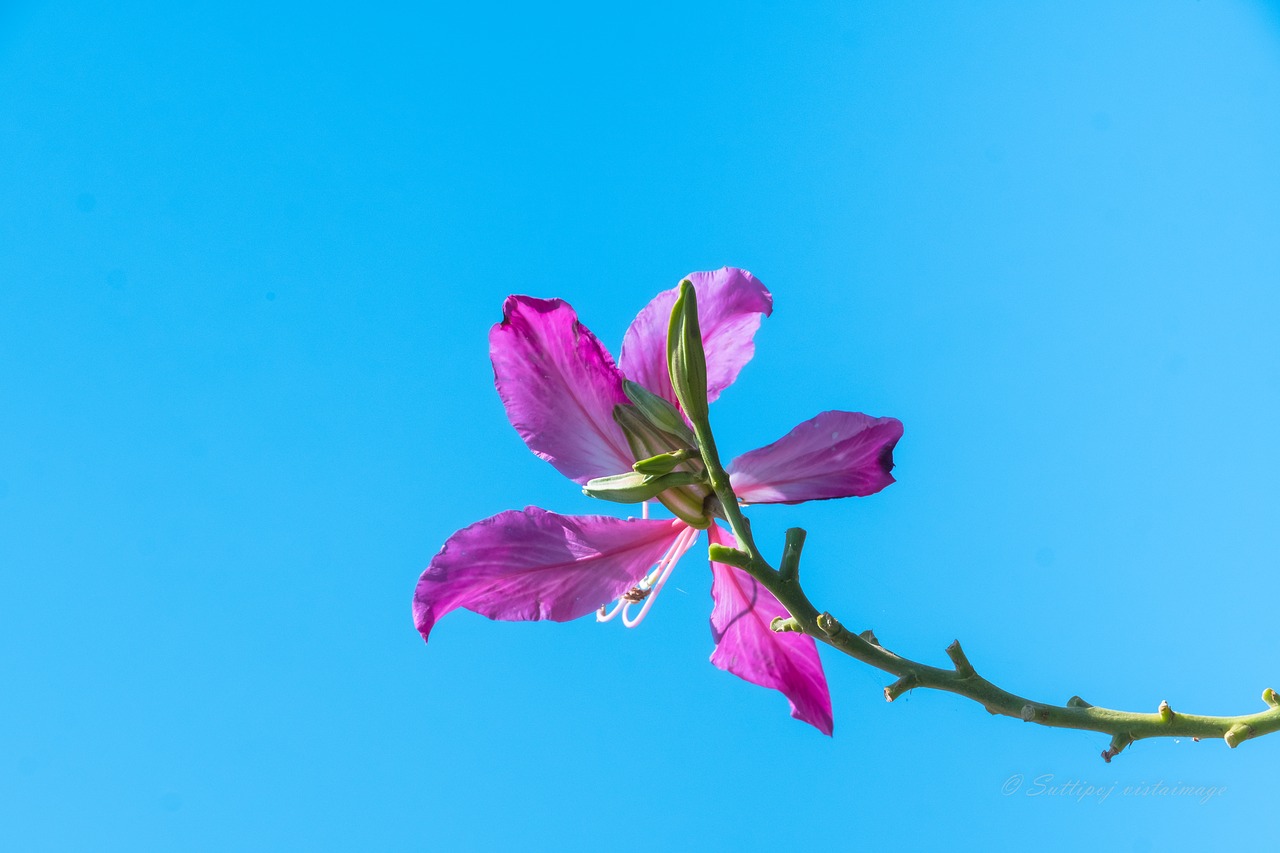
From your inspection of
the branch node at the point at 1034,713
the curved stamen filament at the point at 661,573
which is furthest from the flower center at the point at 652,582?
the branch node at the point at 1034,713

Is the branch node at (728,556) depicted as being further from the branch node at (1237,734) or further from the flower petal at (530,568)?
the branch node at (1237,734)

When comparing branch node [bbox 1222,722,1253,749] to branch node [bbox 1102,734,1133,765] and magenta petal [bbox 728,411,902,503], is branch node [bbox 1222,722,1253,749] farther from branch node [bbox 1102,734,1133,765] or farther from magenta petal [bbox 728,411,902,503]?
magenta petal [bbox 728,411,902,503]

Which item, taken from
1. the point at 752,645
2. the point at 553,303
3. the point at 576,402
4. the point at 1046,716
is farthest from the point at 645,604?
the point at 1046,716

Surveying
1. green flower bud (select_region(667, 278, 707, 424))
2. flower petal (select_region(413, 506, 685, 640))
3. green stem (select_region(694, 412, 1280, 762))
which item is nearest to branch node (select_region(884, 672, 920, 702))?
green stem (select_region(694, 412, 1280, 762))

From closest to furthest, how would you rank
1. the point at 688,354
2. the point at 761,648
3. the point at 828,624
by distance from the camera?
1. the point at 828,624
2. the point at 688,354
3. the point at 761,648

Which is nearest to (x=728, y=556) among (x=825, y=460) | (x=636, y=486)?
(x=636, y=486)

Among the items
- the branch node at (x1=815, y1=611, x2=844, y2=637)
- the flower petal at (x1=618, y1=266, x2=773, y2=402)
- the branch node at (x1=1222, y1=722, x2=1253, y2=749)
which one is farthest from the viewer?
the flower petal at (x1=618, y1=266, x2=773, y2=402)

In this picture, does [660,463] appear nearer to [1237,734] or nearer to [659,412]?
[659,412]
